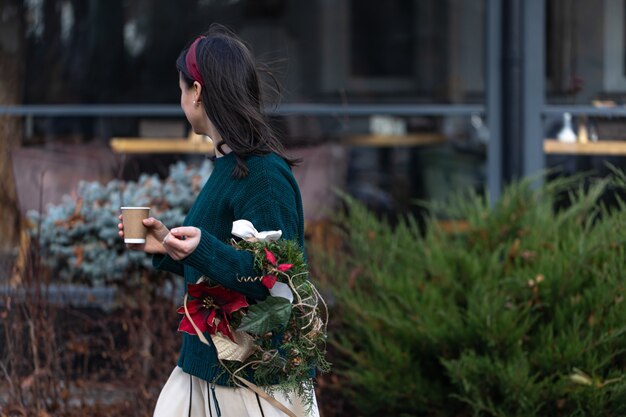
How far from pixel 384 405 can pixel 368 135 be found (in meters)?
2.87

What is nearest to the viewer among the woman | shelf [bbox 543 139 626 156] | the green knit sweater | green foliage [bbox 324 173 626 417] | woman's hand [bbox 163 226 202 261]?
woman's hand [bbox 163 226 202 261]

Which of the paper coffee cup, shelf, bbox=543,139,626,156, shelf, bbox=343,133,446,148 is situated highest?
the paper coffee cup

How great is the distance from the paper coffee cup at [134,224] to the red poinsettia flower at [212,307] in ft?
0.92

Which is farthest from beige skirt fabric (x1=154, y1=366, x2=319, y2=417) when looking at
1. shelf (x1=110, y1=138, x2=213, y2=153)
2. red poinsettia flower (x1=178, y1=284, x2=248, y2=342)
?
shelf (x1=110, y1=138, x2=213, y2=153)

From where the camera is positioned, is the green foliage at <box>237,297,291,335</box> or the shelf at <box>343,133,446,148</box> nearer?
the green foliage at <box>237,297,291,335</box>

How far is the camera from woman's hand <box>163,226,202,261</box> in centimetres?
264

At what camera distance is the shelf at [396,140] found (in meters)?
7.32

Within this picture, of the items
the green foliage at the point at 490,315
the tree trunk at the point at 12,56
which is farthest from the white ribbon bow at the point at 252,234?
the tree trunk at the point at 12,56

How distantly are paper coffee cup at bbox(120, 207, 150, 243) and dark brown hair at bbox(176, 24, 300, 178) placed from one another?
34 centimetres

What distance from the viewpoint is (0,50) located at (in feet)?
24.4

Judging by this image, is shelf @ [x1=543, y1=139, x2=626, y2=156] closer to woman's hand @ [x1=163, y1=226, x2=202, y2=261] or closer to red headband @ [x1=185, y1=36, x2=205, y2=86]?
red headband @ [x1=185, y1=36, x2=205, y2=86]

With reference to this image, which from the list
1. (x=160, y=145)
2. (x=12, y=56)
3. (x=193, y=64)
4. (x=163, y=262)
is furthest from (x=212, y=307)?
(x=12, y=56)

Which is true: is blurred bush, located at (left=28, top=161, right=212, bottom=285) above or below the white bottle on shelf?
below

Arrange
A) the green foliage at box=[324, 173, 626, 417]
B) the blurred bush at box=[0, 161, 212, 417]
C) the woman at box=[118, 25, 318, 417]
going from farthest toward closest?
1. the blurred bush at box=[0, 161, 212, 417]
2. the green foliage at box=[324, 173, 626, 417]
3. the woman at box=[118, 25, 318, 417]
